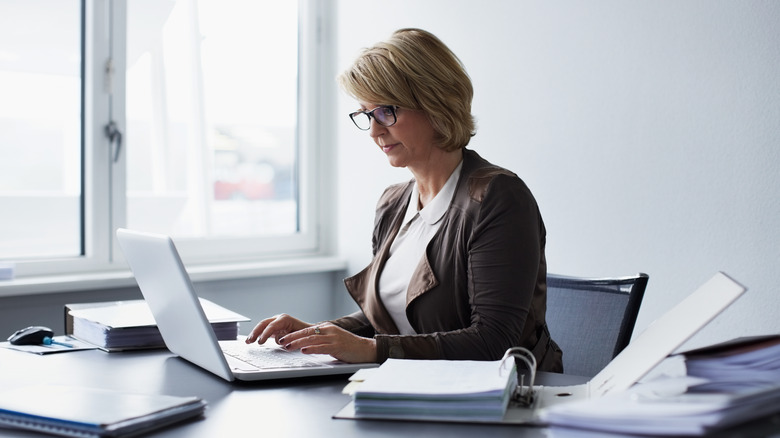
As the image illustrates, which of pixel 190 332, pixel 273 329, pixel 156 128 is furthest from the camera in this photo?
pixel 156 128

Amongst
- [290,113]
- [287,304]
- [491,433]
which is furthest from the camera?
[290,113]

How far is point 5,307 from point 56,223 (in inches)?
14.7

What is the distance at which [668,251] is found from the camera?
6.91ft

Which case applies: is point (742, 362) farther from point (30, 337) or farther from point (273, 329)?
point (30, 337)

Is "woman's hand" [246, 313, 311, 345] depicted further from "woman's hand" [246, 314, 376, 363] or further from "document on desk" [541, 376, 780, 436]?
"document on desk" [541, 376, 780, 436]

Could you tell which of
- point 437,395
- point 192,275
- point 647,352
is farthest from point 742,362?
point 192,275

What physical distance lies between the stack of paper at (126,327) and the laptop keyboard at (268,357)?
0.39ft

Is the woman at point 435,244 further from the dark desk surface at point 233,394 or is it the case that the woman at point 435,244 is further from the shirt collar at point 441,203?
the dark desk surface at point 233,394

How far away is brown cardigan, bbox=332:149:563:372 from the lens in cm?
139

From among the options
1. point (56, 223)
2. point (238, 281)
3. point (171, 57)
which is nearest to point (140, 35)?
point (171, 57)

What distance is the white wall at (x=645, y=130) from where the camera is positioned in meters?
1.92

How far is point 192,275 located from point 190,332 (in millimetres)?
1535

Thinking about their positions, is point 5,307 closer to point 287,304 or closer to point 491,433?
point 287,304

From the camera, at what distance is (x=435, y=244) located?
162 cm
